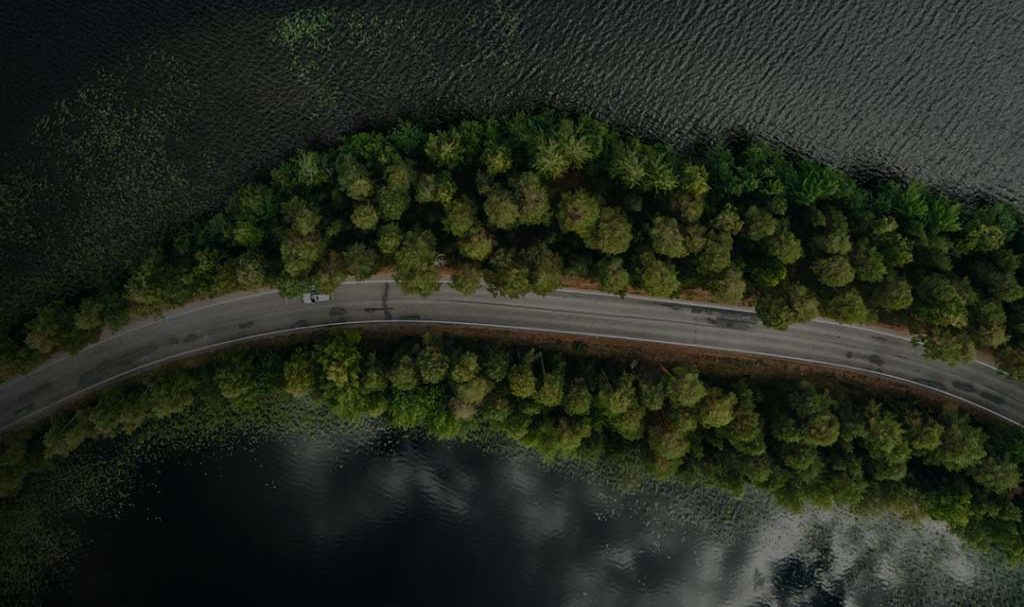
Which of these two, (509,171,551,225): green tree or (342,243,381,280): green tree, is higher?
(509,171,551,225): green tree

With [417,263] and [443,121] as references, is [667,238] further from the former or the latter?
[443,121]

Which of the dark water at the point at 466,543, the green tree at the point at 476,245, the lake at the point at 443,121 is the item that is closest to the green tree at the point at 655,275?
the green tree at the point at 476,245

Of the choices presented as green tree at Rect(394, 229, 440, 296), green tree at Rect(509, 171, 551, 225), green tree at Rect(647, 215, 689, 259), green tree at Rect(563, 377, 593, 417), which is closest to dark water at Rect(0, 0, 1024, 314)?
green tree at Rect(509, 171, 551, 225)

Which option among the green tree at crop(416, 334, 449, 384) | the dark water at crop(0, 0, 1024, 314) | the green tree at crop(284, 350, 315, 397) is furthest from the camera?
the dark water at crop(0, 0, 1024, 314)

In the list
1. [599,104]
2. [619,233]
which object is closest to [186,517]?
[619,233]

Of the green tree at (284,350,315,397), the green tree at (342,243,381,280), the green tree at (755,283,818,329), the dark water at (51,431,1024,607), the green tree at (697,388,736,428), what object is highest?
the green tree at (755,283,818,329)

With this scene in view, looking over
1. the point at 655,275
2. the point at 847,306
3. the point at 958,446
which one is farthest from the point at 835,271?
the point at 958,446

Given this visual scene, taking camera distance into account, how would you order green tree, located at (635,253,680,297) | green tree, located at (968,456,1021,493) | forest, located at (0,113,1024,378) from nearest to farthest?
green tree, located at (635,253,680,297)
forest, located at (0,113,1024,378)
green tree, located at (968,456,1021,493)

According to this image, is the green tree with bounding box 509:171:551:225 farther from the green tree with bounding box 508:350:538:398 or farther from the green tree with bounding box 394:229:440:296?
the green tree with bounding box 508:350:538:398

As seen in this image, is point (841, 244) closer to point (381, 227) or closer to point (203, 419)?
point (381, 227)
